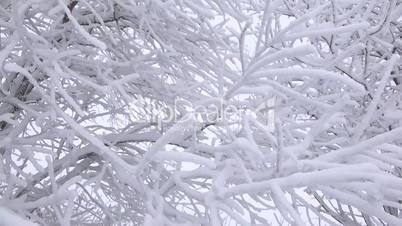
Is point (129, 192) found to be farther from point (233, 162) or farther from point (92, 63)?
point (233, 162)

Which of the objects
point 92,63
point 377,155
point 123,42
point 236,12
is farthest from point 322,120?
Answer: point 123,42

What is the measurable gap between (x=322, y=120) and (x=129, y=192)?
8.19 ft

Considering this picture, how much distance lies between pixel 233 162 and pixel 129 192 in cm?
220

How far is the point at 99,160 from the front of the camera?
11.0 feet

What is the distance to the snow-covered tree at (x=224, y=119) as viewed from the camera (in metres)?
1.63

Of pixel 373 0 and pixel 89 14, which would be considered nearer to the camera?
pixel 373 0

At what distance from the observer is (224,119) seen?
200 cm

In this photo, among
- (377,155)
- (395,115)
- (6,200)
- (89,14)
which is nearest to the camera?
(377,155)

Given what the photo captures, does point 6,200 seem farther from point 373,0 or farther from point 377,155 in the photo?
point 373,0

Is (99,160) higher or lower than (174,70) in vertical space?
lower

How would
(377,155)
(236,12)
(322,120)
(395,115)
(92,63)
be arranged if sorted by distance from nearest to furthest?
(322,120)
(377,155)
(395,115)
(236,12)
(92,63)

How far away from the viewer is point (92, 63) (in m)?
3.17

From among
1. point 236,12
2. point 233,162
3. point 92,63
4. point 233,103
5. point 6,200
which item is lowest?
point 6,200

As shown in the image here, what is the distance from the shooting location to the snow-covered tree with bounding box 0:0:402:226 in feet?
5.34
